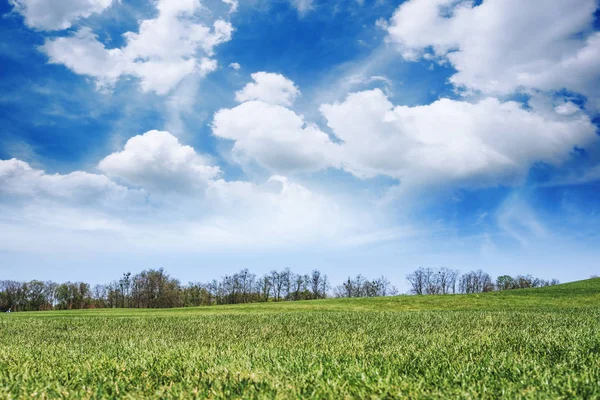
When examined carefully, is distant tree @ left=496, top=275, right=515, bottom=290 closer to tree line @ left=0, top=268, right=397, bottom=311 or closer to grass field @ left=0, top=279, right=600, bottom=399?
tree line @ left=0, top=268, right=397, bottom=311

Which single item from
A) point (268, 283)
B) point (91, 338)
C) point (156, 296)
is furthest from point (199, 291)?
point (91, 338)

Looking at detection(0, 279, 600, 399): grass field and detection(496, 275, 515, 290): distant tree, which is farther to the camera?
detection(496, 275, 515, 290): distant tree

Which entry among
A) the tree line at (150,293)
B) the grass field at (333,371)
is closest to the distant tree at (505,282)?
the tree line at (150,293)

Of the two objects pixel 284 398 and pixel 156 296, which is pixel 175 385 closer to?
pixel 284 398

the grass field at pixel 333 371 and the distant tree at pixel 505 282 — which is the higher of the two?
the grass field at pixel 333 371

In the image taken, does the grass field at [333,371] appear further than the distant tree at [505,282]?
No

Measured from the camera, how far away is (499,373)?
4.28 m

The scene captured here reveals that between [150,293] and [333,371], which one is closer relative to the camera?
[333,371]

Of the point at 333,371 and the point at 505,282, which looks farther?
the point at 505,282

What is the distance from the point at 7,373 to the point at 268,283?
469 feet

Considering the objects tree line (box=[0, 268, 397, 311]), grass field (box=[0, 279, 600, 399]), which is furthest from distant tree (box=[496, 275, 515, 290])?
grass field (box=[0, 279, 600, 399])

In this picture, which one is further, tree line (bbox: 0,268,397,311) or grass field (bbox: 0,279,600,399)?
tree line (bbox: 0,268,397,311)

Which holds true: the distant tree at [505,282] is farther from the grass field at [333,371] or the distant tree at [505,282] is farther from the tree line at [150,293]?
the grass field at [333,371]

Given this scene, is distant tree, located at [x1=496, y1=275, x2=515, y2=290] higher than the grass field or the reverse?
the reverse
